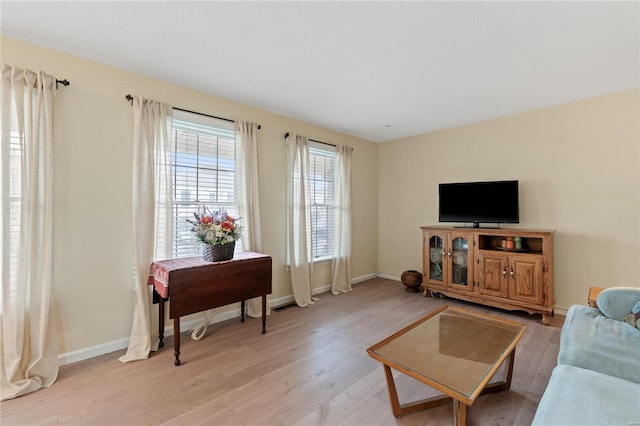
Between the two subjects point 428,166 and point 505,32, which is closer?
point 505,32

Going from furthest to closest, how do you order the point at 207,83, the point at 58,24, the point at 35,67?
A: 1. the point at 207,83
2. the point at 35,67
3. the point at 58,24

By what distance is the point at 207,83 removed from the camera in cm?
266

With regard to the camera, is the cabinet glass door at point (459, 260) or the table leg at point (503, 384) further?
the cabinet glass door at point (459, 260)

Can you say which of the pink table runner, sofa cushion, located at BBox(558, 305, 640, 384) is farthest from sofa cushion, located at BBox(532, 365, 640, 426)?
the pink table runner

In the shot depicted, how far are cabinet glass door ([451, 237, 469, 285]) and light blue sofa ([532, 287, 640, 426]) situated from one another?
4.62 ft

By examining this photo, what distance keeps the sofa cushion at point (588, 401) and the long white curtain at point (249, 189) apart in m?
2.63

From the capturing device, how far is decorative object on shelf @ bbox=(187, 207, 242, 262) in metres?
2.44

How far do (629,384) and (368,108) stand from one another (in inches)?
118

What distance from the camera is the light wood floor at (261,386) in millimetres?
1626

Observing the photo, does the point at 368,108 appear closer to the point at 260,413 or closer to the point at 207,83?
the point at 207,83

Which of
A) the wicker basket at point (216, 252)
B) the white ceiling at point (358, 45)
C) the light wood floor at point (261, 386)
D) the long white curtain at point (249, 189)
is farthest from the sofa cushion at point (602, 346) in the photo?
the long white curtain at point (249, 189)

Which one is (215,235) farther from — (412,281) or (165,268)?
(412,281)

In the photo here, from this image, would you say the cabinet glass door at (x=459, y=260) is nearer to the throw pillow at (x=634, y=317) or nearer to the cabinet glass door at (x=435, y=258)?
the cabinet glass door at (x=435, y=258)

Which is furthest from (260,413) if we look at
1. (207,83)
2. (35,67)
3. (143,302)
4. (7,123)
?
(35,67)
